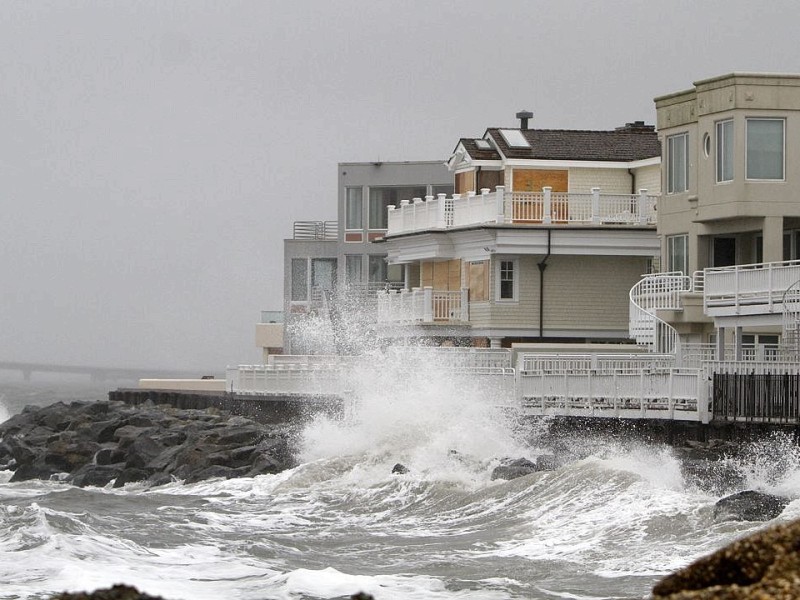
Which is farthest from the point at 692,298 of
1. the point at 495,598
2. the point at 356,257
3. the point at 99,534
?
the point at 356,257

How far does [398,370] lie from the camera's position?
3847 cm

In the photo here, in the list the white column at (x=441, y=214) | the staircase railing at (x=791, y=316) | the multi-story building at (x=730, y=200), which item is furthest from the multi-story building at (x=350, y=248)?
the staircase railing at (x=791, y=316)

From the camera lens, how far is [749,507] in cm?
2211

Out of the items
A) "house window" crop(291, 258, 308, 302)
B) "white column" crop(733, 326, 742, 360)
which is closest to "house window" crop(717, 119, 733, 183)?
"white column" crop(733, 326, 742, 360)

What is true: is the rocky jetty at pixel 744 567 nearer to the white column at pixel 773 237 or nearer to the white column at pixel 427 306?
the white column at pixel 773 237

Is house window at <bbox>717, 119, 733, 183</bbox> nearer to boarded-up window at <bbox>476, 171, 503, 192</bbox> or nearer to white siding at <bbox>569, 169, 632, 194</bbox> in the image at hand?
white siding at <bbox>569, 169, 632, 194</bbox>

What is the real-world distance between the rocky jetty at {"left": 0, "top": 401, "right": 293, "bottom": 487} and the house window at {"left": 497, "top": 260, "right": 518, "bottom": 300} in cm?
915

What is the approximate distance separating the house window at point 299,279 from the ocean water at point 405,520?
2843 cm

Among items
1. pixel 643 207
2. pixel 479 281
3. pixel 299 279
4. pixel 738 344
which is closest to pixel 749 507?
pixel 738 344

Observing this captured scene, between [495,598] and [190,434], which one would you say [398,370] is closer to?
[190,434]

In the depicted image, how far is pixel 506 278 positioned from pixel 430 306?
2.76 meters

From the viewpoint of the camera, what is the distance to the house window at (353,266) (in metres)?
64.1

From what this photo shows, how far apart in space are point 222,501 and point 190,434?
9717 millimetres

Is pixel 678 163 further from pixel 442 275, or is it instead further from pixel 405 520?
pixel 405 520
